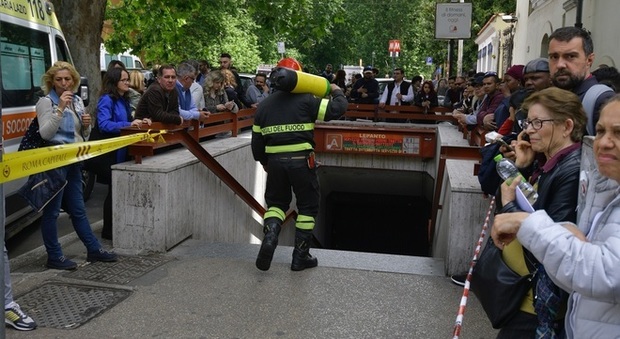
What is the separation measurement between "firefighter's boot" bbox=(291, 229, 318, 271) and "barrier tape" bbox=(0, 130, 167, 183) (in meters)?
1.78

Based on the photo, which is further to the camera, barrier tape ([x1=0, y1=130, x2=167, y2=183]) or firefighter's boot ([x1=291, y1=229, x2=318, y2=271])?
firefighter's boot ([x1=291, y1=229, x2=318, y2=271])

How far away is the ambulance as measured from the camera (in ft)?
22.0

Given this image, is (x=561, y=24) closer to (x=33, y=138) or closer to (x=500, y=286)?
(x=33, y=138)

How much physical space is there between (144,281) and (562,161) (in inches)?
142

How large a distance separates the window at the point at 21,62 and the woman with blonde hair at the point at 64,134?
6.84 feet

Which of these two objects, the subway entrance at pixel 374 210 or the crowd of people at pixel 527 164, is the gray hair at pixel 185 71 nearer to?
the crowd of people at pixel 527 164

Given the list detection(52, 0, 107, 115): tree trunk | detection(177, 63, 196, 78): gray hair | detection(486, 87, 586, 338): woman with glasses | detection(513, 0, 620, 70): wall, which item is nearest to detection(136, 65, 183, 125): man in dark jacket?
detection(177, 63, 196, 78): gray hair

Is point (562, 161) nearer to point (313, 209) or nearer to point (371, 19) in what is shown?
point (313, 209)

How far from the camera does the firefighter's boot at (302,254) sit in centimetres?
539

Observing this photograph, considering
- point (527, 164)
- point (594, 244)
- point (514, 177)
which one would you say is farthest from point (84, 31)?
point (594, 244)

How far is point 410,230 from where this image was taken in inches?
693

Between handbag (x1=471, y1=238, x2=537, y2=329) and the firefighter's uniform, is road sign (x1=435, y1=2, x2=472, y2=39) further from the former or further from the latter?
handbag (x1=471, y1=238, x2=537, y2=329)

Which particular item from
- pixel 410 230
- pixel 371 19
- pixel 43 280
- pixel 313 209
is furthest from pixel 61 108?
pixel 371 19

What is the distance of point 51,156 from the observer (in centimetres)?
404
